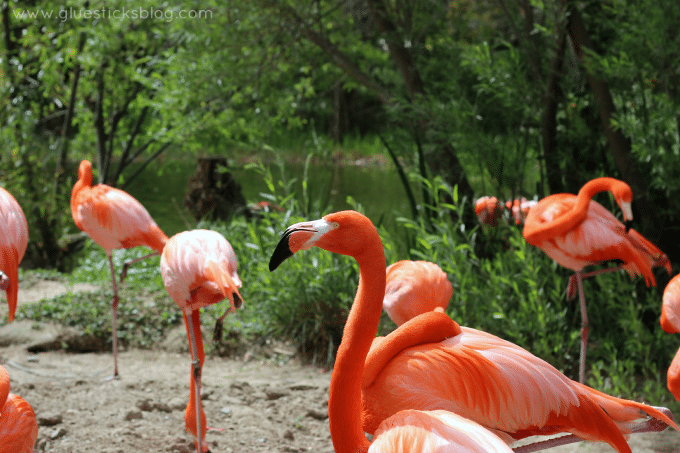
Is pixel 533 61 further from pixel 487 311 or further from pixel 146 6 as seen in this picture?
pixel 146 6

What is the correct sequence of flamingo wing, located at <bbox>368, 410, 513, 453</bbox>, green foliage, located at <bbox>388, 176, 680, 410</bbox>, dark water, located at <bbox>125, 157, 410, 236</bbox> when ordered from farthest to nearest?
dark water, located at <bbox>125, 157, 410, 236</bbox> < green foliage, located at <bbox>388, 176, 680, 410</bbox> < flamingo wing, located at <bbox>368, 410, 513, 453</bbox>

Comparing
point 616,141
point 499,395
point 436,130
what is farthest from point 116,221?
point 616,141

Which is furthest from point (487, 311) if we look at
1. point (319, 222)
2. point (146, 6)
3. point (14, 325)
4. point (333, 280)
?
point (146, 6)

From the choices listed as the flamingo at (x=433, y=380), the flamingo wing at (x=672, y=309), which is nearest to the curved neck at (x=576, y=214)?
the flamingo wing at (x=672, y=309)

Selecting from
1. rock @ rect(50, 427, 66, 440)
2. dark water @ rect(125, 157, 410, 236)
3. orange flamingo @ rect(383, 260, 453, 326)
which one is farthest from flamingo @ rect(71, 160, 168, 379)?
dark water @ rect(125, 157, 410, 236)

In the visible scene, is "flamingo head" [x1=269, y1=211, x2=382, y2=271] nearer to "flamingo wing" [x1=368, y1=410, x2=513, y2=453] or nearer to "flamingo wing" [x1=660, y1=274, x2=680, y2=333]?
"flamingo wing" [x1=368, y1=410, x2=513, y2=453]

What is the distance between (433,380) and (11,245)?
1.69m

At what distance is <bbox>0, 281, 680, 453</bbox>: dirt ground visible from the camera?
270cm

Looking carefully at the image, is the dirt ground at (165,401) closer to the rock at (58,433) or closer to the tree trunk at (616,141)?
the rock at (58,433)

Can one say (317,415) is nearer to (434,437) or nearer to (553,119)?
(434,437)

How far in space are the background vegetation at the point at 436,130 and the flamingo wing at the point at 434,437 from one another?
214cm

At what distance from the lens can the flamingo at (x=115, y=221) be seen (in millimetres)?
3477

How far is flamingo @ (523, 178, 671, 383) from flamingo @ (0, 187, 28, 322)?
8.12 feet

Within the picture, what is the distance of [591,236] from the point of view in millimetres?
3053
